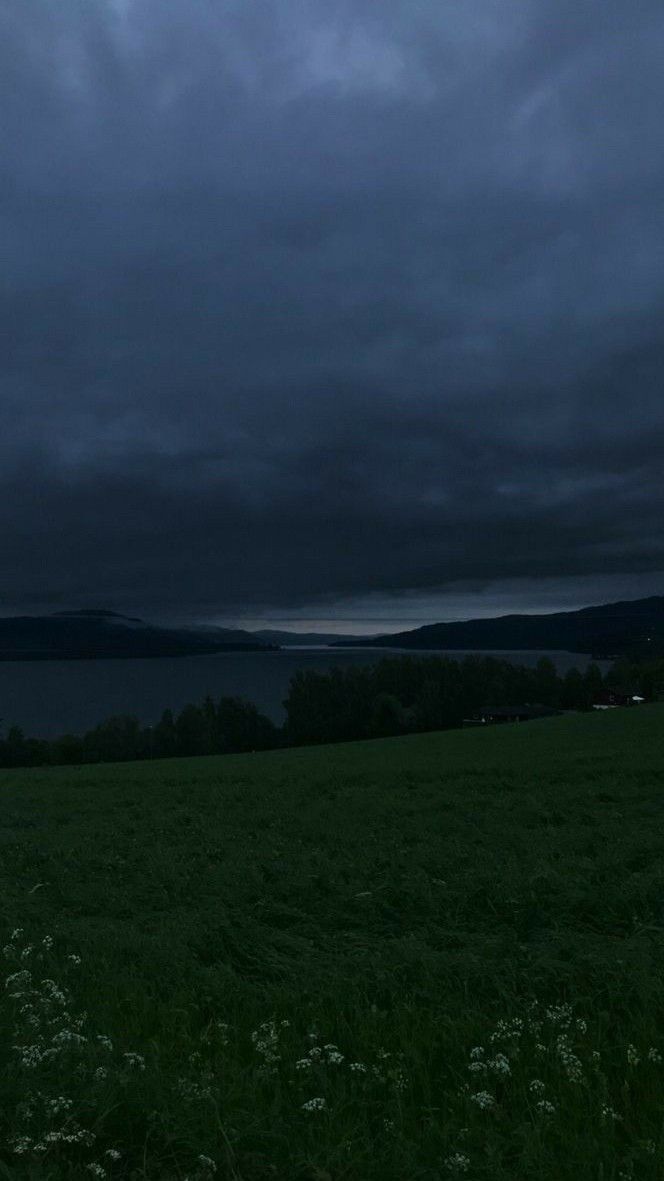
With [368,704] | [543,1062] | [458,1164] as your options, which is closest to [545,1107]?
[543,1062]

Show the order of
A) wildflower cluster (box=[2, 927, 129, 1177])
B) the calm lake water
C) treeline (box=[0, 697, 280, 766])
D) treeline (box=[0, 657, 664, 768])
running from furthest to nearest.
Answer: the calm lake water < treeline (box=[0, 657, 664, 768]) < treeline (box=[0, 697, 280, 766]) < wildflower cluster (box=[2, 927, 129, 1177])

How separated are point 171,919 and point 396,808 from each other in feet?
23.4

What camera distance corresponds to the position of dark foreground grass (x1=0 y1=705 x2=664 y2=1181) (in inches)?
149

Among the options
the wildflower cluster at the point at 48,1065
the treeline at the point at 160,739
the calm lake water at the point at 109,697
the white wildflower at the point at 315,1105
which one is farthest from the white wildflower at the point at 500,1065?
the calm lake water at the point at 109,697

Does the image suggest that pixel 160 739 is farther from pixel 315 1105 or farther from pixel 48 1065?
pixel 315 1105

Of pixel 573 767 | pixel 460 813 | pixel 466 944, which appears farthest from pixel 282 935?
pixel 573 767

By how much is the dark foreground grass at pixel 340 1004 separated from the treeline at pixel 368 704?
64241mm

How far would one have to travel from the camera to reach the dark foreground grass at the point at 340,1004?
12.4ft

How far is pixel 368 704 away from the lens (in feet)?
290

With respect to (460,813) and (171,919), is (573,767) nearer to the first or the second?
(460,813)

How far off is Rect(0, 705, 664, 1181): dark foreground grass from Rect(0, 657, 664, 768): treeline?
6424 centimetres

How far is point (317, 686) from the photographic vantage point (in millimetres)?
89812

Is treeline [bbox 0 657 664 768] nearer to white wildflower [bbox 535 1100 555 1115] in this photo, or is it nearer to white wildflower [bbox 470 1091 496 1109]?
white wildflower [bbox 470 1091 496 1109]

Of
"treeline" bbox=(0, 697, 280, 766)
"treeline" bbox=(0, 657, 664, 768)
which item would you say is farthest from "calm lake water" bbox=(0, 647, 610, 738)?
"treeline" bbox=(0, 697, 280, 766)
